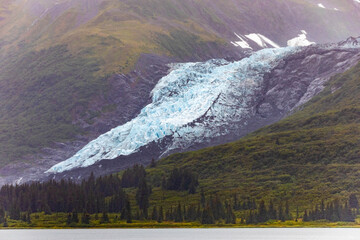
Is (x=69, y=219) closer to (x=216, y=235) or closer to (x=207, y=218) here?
(x=207, y=218)

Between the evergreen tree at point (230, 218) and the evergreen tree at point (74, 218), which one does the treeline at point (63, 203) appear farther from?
the evergreen tree at point (230, 218)

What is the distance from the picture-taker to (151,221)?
16862 cm

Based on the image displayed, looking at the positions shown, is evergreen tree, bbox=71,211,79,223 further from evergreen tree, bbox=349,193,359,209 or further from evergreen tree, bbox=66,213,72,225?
evergreen tree, bbox=349,193,359,209

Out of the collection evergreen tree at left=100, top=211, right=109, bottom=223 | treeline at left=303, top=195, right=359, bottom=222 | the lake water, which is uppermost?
evergreen tree at left=100, top=211, right=109, bottom=223

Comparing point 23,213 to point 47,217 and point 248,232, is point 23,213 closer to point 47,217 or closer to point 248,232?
point 47,217

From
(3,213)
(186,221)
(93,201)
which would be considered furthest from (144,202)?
(3,213)

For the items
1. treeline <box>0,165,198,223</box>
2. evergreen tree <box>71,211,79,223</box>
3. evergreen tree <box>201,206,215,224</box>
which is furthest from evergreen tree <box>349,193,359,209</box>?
evergreen tree <box>71,211,79,223</box>

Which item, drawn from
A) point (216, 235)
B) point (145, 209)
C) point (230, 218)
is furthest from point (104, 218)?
point (216, 235)

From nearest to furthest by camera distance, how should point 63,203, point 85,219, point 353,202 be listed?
point 353,202 < point 85,219 < point 63,203

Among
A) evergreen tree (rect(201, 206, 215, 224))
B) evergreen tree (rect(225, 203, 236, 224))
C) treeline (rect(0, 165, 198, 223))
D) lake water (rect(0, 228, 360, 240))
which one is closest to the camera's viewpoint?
lake water (rect(0, 228, 360, 240))

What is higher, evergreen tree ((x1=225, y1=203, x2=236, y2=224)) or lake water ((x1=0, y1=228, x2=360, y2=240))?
evergreen tree ((x1=225, y1=203, x2=236, y2=224))

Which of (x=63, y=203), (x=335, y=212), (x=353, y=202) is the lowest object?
(x=335, y=212)

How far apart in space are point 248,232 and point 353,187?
61.8 m

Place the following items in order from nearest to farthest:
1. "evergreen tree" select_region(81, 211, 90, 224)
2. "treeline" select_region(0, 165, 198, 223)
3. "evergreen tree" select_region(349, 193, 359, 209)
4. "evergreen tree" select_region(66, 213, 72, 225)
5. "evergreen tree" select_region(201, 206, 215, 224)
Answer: "evergreen tree" select_region(201, 206, 215, 224)
"evergreen tree" select_region(349, 193, 359, 209)
"evergreen tree" select_region(81, 211, 90, 224)
"evergreen tree" select_region(66, 213, 72, 225)
"treeline" select_region(0, 165, 198, 223)
